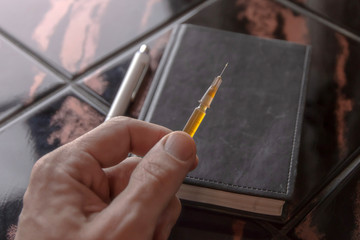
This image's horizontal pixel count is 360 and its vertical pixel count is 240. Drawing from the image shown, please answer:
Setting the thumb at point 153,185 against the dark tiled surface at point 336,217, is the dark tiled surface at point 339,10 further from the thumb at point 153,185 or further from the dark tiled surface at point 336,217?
the thumb at point 153,185

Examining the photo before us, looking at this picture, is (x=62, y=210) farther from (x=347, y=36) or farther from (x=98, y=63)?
(x=347, y=36)

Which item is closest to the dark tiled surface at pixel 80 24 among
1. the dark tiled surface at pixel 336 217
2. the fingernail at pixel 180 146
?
the fingernail at pixel 180 146

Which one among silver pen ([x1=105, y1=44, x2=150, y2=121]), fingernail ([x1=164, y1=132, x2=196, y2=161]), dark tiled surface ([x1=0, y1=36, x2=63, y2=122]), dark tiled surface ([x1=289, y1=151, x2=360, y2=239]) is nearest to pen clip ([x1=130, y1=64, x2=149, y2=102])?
Result: silver pen ([x1=105, y1=44, x2=150, y2=121])

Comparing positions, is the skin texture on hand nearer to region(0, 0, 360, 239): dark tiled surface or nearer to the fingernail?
the fingernail

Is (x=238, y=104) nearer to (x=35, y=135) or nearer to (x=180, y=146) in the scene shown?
(x=180, y=146)

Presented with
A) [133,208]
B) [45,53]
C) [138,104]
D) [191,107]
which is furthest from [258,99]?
[45,53]
